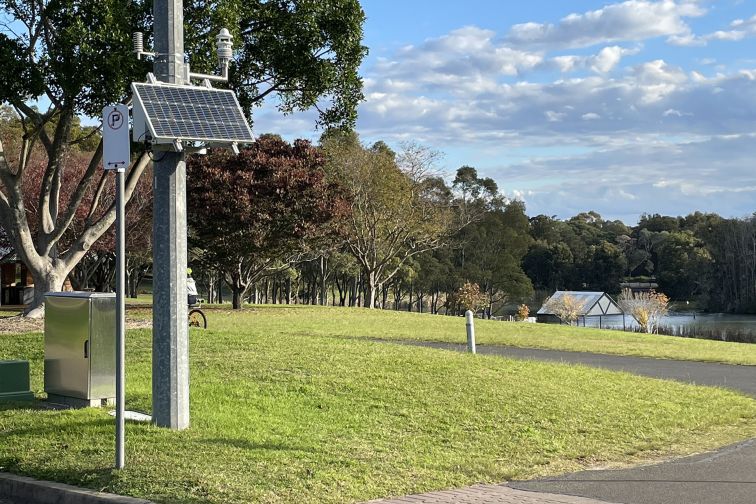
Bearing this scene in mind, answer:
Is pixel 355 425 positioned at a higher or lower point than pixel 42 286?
lower

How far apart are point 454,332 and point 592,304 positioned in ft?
136

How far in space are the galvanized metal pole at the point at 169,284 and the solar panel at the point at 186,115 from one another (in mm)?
480

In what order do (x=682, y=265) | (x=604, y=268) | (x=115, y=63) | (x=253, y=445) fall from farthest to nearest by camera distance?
(x=604, y=268) → (x=682, y=265) → (x=115, y=63) → (x=253, y=445)

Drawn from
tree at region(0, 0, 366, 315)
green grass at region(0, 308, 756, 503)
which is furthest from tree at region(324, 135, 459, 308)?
green grass at region(0, 308, 756, 503)

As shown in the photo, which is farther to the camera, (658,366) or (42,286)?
(42,286)

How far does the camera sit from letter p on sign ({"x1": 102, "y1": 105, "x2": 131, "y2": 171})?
711cm

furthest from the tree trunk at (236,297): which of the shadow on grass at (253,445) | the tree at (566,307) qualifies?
the tree at (566,307)

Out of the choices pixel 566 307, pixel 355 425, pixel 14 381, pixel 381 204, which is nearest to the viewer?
pixel 355 425

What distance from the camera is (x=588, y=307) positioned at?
2520 inches

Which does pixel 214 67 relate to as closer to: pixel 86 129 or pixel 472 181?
pixel 86 129

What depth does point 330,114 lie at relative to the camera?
65.9ft

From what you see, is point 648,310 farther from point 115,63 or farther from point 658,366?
point 115,63

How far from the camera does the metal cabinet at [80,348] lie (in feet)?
30.6

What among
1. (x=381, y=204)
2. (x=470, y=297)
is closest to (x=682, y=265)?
(x=470, y=297)
